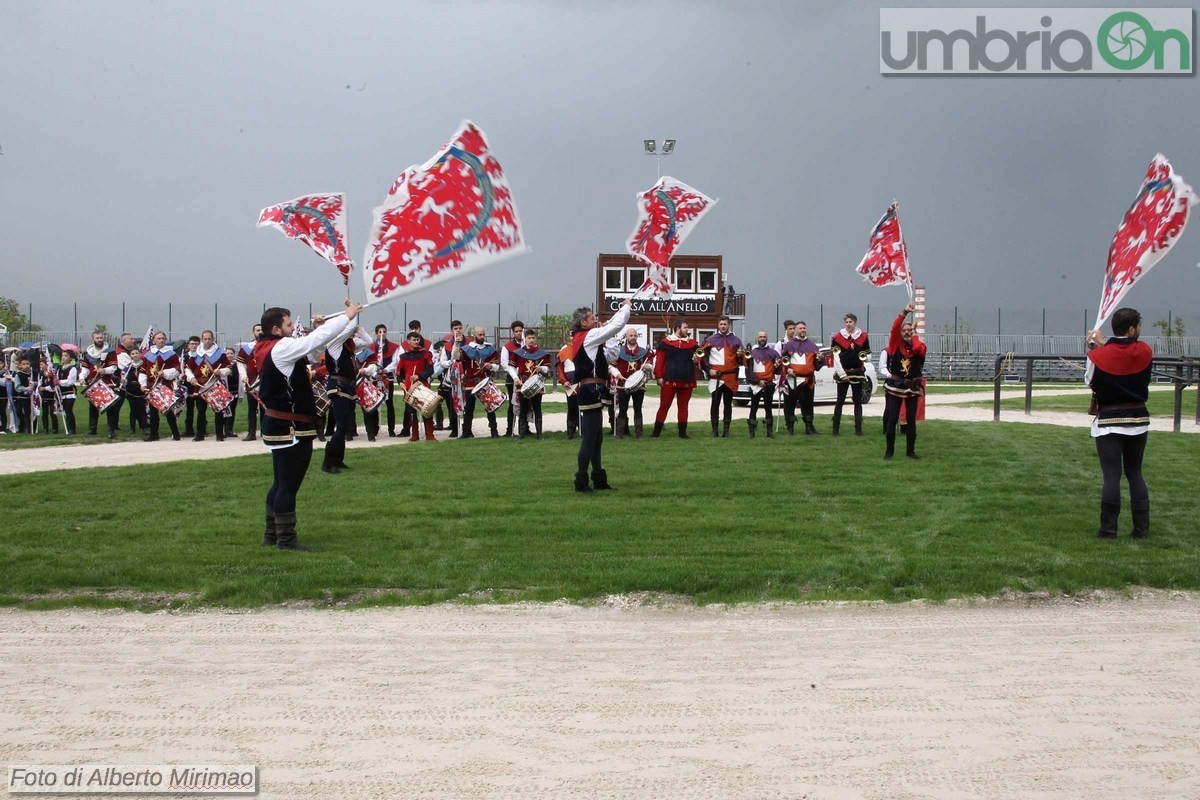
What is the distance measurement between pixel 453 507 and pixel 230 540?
230 cm

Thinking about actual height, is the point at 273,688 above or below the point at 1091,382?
below

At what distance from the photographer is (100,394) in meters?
19.8

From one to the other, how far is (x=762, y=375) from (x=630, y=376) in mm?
2315

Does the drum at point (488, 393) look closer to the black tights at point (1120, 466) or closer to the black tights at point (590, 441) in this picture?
the black tights at point (590, 441)

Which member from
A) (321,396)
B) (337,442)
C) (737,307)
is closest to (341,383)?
(337,442)

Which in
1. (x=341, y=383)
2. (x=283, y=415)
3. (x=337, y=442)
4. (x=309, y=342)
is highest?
(x=309, y=342)

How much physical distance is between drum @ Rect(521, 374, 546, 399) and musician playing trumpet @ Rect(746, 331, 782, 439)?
367cm

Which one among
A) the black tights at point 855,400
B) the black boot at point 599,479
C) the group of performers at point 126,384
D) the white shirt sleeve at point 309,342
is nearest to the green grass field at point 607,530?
the black boot at point 599,479

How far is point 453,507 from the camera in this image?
10.6 m

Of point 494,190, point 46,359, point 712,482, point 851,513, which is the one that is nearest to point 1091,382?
point 851,513

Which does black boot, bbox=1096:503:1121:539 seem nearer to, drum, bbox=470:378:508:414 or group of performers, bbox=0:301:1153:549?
group of performers, bbox=0:301:1153:549

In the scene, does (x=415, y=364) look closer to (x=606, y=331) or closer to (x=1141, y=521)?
(x=606, y=331)

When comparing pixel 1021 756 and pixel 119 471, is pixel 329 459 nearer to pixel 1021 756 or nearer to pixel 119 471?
pixel 119 471

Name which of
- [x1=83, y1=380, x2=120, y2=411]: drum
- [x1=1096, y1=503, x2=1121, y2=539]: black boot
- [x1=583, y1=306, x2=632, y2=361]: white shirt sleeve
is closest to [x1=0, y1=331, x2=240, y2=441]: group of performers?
[x1=83, y1=380, x2=120, y2=411]: drum
